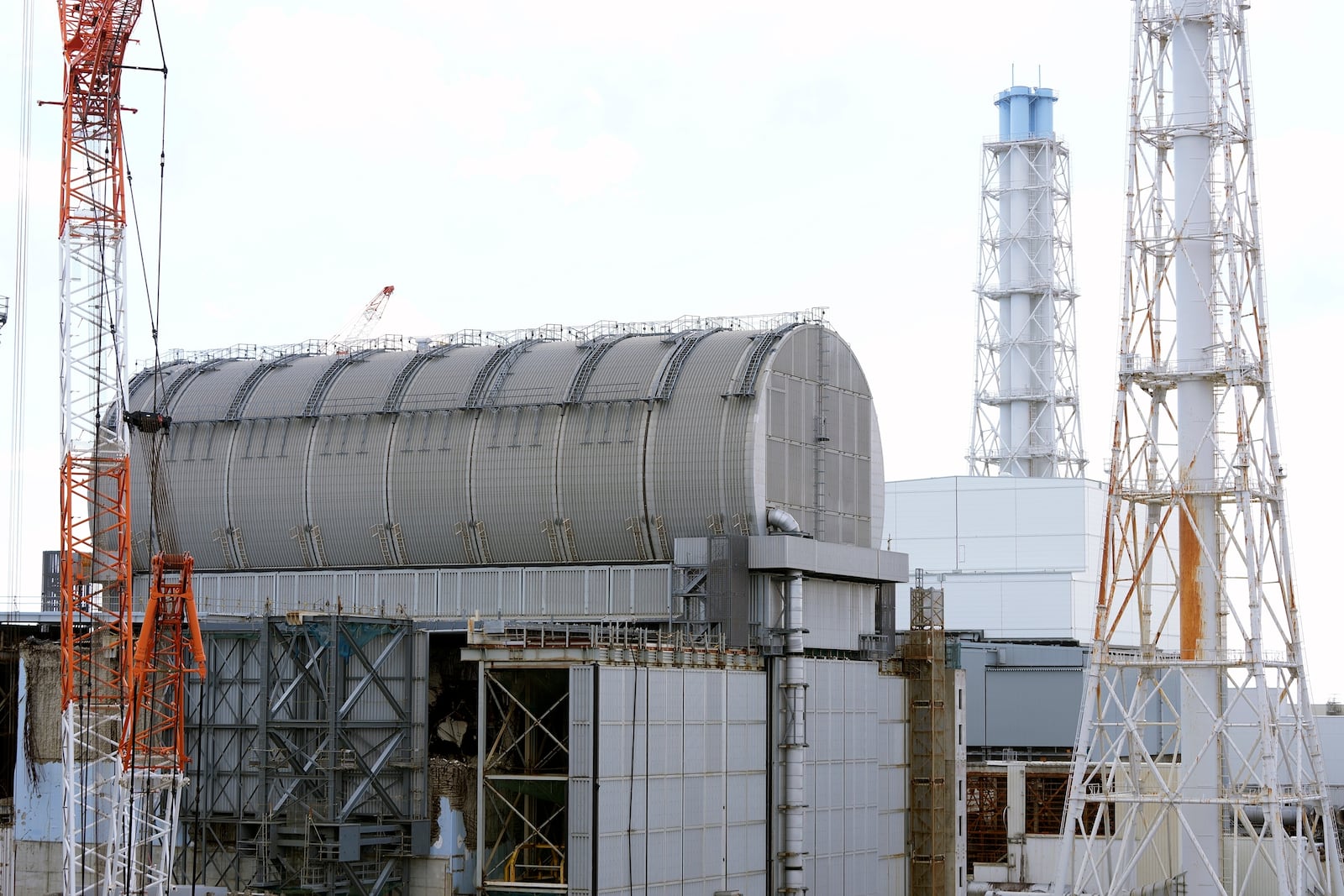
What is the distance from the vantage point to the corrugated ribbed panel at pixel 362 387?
91.6m

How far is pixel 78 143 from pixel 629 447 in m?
26.4

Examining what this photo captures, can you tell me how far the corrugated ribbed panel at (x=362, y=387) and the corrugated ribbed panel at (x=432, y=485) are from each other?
2.74m

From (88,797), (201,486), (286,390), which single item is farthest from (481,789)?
(286,390)

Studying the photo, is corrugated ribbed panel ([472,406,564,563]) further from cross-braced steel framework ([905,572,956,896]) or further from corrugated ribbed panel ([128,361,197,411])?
corrugated ribbed panel ([128,361,197,411])

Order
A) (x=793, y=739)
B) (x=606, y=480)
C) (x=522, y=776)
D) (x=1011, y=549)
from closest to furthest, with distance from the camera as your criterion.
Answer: (x=522, y=776) → (x=793, y=739) → (x=606, y=480) → (x=1011, y=549)

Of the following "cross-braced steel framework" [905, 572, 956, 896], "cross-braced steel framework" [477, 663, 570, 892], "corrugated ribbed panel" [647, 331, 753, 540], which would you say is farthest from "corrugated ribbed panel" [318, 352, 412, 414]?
"cross-braced steel framework" [905, 572, 956, 896]

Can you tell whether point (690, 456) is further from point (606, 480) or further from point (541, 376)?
point (541, 376)

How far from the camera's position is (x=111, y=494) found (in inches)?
3807

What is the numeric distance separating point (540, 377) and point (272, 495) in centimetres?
1432

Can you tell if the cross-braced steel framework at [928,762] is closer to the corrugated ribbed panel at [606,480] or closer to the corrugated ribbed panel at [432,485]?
the corrugated ribbed panel at [606,480]

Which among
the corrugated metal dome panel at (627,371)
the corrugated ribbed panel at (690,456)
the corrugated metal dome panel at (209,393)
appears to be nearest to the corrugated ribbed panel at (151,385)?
the corrugated metal dome panel at (209,393)

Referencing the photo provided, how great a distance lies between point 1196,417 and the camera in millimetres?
76812

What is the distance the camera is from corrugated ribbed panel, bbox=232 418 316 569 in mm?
91750

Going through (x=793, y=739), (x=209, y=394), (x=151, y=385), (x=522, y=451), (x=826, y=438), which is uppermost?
(x=151, y=385)
